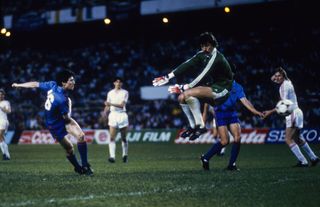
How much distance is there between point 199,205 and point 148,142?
27.7m

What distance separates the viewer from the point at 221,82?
12.3 meters

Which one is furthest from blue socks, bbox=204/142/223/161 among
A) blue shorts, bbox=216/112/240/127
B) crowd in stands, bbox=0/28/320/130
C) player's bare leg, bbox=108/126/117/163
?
crowd in stands, bbox=0/28/320/130

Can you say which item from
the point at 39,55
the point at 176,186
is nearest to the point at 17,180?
the point at 176,186

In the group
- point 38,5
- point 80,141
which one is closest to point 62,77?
point 80,141

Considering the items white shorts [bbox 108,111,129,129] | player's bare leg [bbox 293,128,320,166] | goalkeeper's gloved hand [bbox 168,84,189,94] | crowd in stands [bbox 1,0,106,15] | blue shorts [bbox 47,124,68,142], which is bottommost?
player's bare leg [bbox 293,128,320,166]

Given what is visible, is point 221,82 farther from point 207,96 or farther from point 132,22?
point 132,22

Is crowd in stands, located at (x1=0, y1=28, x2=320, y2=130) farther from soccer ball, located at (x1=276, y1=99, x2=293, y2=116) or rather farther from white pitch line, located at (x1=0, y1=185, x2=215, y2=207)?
white pitch line, located at (x1=0, y1=185, x2=215, y2=207)

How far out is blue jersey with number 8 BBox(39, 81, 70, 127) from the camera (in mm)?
13094

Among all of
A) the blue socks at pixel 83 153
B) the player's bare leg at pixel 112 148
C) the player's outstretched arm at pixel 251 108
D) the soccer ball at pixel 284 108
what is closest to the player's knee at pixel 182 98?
the player's outstretched arm at pixel 251 108

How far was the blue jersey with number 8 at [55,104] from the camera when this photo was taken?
43.0ft

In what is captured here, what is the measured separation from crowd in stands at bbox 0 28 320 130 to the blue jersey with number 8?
16.2 m

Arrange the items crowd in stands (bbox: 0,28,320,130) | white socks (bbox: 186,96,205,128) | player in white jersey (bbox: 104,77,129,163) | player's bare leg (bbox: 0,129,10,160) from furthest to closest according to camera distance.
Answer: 1. crowd in stands (bbox: 0,28,320,130)
2. player's bare leg (bbox: 0,129,10,160)
3. player in white jersey (bbox: 104,77,129,163)
4. white socks (bbox: 186,96,205,128)

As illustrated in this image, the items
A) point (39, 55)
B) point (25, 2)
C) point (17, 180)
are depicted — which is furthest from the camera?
point (39, 55)

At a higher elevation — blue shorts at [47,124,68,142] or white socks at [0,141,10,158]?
blue shorts at [47,124,68,142]
